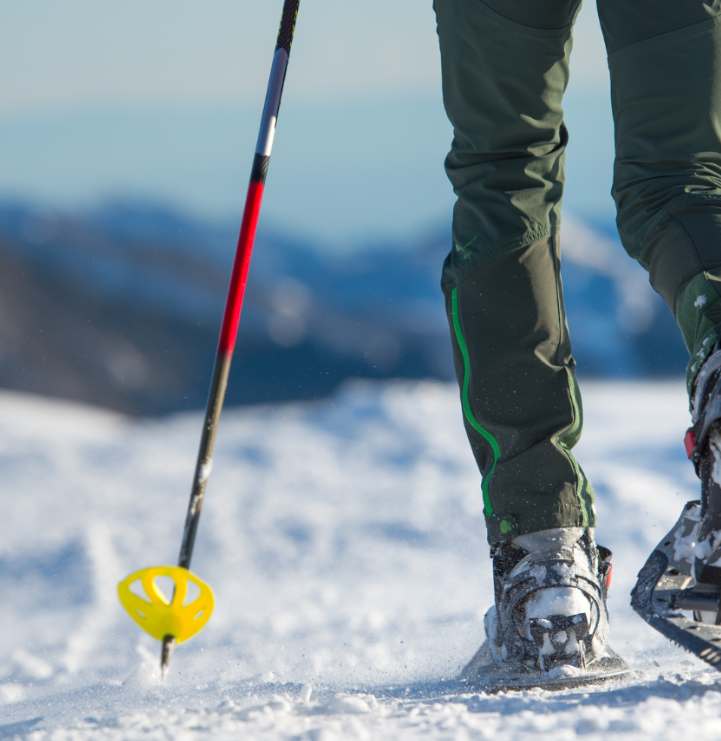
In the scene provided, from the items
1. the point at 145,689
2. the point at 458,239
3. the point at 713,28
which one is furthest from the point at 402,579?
the point at 713,28

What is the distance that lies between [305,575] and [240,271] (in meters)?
1.11

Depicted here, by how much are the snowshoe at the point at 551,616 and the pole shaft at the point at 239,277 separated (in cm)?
49

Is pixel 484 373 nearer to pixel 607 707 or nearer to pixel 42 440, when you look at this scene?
pixel 607 707

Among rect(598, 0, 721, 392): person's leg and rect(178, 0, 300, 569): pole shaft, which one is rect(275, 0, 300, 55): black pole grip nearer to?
rect(178, 0, 300, 569): pole shaft

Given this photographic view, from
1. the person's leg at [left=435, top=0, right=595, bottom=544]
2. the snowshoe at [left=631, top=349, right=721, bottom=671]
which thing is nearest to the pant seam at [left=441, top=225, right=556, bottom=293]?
the person's leg at [left=435, top=0, right=595, bottom=544]

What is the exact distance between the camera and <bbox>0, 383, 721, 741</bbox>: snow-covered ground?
2.58 feet

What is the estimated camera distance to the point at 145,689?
46.9 inches

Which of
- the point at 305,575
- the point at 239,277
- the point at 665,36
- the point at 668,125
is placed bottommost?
the point at 305,575

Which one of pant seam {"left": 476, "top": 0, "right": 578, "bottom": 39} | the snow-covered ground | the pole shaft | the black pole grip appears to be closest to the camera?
the snow-covered ground

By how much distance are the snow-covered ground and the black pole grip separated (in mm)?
1050

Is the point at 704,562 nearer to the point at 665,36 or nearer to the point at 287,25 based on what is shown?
the point at 665,36

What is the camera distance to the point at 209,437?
0.98m

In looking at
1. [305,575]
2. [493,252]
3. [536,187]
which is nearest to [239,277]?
[493,252]

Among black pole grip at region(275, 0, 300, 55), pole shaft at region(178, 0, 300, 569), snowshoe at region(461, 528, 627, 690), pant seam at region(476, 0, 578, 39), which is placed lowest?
snowshoe at region(461, 528, 627, 690)
